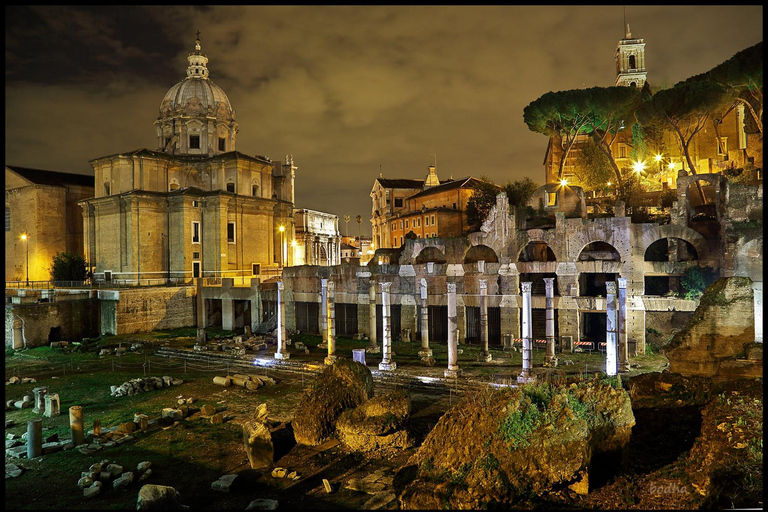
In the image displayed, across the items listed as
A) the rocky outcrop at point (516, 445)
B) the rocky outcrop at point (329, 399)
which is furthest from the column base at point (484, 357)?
the rocky outcrop at point (516, 445)

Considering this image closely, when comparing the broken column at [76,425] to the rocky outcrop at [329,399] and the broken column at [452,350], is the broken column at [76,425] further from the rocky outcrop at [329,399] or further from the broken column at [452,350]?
the broken column at [452,350]

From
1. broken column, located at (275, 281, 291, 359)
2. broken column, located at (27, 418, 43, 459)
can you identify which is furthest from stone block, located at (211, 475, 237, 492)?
broken column, located at (275, 281, 291, 359)

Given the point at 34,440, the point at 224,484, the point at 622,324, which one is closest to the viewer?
the point at 224,484

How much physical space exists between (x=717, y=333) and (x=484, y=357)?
935 centimetres

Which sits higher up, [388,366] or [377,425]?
[377,425]

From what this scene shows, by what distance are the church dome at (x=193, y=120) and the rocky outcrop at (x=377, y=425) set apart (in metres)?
35.5

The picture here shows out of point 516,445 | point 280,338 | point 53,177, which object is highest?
point 53,177

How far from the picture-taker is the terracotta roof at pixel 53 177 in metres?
41.5

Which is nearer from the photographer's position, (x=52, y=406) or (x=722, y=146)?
(x=52, y=406)

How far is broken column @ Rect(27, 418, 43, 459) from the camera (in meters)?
11.9

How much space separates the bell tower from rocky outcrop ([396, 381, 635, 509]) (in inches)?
1947

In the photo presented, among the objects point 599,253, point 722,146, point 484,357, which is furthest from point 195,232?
point 722,146

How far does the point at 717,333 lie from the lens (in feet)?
47.3

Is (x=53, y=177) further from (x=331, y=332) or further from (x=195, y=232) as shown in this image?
(x=331, y=332)
